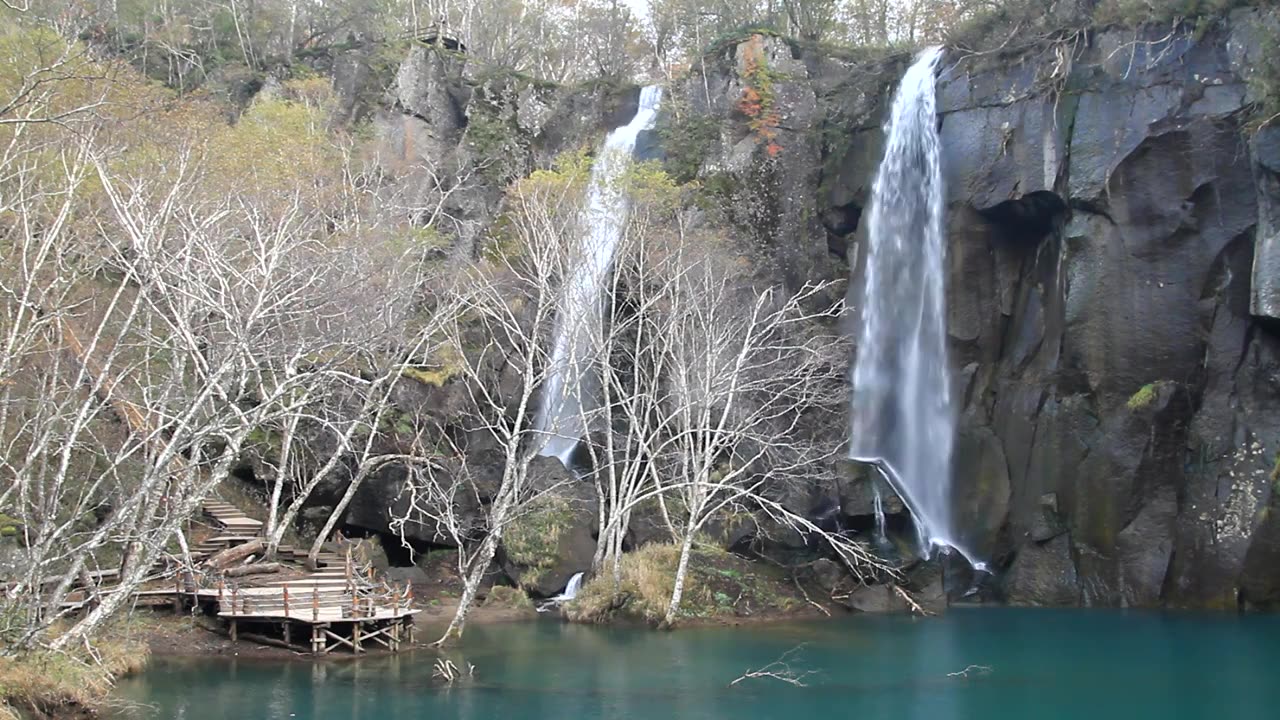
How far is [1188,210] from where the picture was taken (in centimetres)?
2759

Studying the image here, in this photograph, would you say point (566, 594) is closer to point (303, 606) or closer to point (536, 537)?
point (536, 537)

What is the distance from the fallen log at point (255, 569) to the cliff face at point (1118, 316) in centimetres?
1386

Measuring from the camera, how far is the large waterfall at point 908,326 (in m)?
31.6

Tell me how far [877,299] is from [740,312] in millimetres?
6102

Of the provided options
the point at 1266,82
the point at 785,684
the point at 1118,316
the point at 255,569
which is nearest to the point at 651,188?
the point at 1118,316

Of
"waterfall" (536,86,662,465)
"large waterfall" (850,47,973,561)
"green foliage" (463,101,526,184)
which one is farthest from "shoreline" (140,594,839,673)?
"green foliage" (463,101,526,184)

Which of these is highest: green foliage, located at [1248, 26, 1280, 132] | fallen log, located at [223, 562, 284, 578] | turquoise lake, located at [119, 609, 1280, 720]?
green foliage, located at [1248, 26, 1280, 132]

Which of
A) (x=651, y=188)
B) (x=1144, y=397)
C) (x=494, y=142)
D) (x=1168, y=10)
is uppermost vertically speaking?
(x=494, y=142)

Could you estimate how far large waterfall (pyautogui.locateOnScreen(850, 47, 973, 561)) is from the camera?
31.6 meters

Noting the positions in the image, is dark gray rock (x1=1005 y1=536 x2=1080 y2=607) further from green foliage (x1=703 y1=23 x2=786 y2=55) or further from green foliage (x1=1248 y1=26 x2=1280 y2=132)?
green foliage (x1=703 y1=23 x2=786 y2=55)

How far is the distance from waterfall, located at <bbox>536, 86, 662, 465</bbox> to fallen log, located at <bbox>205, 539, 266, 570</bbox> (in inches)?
264

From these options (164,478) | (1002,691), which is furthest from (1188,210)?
(164,478)

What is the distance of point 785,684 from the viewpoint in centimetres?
1842

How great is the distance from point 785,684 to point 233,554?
12489 millimetres
